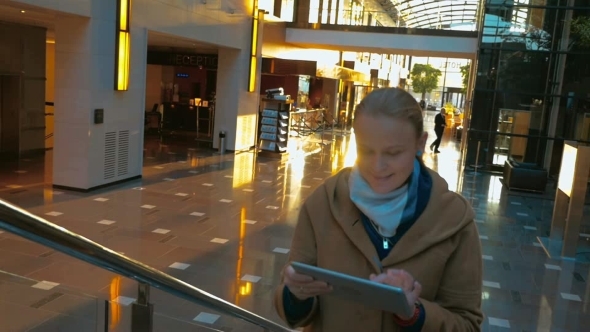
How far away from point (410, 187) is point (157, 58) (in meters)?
19.2

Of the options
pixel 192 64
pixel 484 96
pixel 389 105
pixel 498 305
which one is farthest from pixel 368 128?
pixel 192 64

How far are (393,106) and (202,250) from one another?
535 centimetres

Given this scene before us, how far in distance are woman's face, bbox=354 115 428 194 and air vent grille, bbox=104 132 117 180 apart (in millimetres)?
8836

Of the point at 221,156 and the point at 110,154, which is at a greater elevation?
the point at 110,154

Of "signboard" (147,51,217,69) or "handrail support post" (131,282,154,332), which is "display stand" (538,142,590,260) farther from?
"signboard" (147,51,217,69)

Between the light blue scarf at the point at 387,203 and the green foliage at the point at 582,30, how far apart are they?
1613 centimetres

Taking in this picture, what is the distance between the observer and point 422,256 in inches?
55.8

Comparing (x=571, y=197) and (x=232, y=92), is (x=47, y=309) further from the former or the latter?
(x=232, y=92)

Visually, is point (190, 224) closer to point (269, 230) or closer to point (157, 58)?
point (269, 230)

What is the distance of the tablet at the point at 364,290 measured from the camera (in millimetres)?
1199

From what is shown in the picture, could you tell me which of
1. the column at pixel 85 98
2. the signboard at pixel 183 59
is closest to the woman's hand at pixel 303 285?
the column at pixel 85 98

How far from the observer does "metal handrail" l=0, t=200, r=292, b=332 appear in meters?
1.53

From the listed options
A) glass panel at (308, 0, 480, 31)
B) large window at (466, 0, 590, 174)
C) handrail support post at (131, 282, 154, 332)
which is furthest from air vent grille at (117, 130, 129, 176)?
glass panel at (308, 0, 480, 31)

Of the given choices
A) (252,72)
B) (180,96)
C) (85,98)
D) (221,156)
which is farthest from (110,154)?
(180,96)
